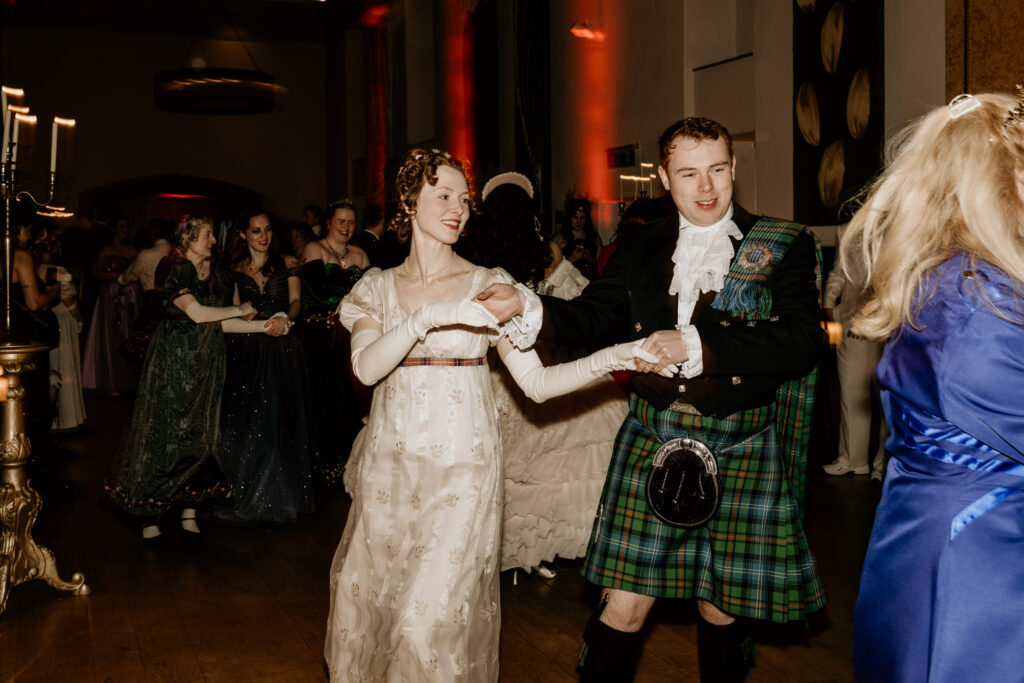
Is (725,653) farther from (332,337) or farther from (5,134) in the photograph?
(332,337)

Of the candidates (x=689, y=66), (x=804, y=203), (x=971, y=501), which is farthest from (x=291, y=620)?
(x=689, y=66)

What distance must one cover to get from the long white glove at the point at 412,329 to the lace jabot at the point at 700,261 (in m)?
0.50

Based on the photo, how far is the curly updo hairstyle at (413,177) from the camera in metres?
2.64

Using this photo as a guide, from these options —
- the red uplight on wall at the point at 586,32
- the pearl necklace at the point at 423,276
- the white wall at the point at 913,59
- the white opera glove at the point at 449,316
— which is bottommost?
the white opera glove at the point at 449,316

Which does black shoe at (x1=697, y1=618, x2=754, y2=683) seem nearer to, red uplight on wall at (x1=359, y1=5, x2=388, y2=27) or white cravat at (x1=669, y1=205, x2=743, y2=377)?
white cravat at (x1=669, y1=205, x2=743, y2=377)

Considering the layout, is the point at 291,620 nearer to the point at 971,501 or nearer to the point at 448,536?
the point at 448,536

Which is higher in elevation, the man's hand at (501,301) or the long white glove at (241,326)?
the man's hand at (501,301)

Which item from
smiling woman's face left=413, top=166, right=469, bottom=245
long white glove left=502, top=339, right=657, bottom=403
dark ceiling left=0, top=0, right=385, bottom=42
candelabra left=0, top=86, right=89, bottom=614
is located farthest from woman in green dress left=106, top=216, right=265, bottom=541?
dark ceiling left=0, top=0, right=385, bottom=42

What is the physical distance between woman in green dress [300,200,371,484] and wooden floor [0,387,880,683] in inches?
28.5

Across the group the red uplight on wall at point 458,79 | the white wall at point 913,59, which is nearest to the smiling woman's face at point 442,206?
the white wall at point 913,59

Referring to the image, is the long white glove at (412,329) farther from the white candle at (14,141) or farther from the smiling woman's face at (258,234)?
the smiling woman's face at (258,234)

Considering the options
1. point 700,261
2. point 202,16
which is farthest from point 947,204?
point 202,16

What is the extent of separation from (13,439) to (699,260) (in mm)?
2819

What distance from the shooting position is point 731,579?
8.04 feet
